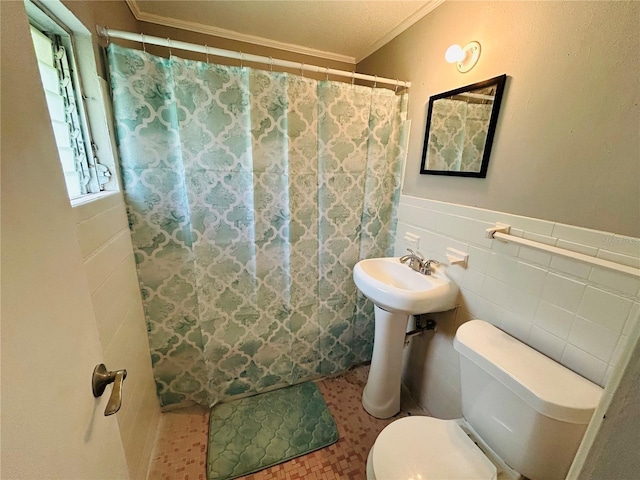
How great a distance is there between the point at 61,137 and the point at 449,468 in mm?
1785

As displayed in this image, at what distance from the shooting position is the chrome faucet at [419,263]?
1429 mm

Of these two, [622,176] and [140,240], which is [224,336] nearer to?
[140,240]

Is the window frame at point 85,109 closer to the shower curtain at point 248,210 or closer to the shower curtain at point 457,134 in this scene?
the shower curtain at point 248,210

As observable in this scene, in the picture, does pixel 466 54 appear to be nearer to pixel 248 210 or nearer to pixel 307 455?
pixel 248 210

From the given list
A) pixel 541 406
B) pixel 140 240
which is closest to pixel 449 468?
pixel 541 406

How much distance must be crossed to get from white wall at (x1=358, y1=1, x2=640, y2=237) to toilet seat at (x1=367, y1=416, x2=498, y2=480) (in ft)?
2.96

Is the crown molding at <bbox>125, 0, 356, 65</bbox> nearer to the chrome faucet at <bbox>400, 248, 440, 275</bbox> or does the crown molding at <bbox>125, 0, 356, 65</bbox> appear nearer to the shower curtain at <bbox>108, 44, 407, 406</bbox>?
the shower curtain at <bbox>108, 44, 407, 406</bbox>

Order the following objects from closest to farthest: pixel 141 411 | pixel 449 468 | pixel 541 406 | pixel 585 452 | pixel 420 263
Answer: pixel 585 452, pixel 541 406, pixel 449 468, pixel 141 411, pixel 420 263

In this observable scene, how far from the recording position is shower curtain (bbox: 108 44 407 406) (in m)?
1.21

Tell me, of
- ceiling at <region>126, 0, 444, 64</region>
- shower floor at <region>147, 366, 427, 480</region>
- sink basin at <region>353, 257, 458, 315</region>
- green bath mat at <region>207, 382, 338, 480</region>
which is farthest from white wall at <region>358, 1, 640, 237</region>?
green bath mat at <region>207, 382, 338, 480</region>

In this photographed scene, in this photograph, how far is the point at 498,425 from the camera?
921 millimetres

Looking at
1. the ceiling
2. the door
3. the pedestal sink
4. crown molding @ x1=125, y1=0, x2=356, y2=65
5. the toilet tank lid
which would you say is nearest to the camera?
the door

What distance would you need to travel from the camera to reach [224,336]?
154 centimetres

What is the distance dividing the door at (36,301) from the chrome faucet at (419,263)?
1.39m
